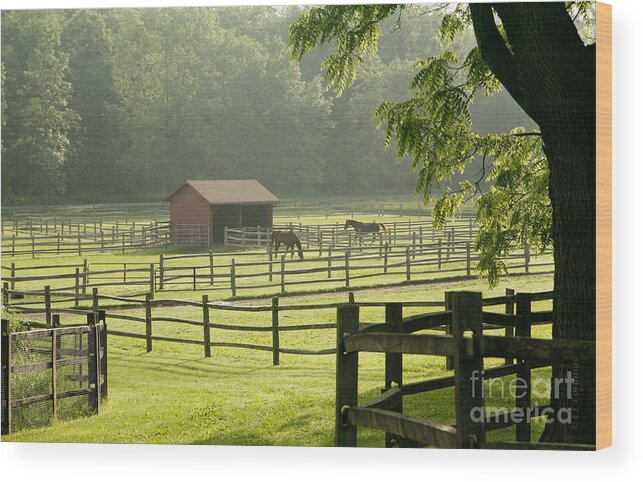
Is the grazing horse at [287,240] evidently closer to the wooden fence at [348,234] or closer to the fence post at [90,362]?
the wooden fence at [348,234]

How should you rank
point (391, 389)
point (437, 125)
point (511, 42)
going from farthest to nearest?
point (437, 125) → point (511, 42) → point (391, 389)

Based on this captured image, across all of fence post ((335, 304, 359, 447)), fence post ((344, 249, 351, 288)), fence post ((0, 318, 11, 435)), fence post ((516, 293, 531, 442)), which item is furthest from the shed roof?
fence post ((516, 293, 531, 442))

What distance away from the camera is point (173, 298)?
8.20 meters

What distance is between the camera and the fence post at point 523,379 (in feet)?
21.7

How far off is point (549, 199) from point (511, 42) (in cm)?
117

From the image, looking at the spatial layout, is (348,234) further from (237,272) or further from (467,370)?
(467,370)

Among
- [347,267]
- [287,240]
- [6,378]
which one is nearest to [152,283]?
[287,240]

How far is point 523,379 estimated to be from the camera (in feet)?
22.1

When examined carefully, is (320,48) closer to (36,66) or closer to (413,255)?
(413,255)

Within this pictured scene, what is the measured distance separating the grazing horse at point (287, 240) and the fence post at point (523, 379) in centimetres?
180

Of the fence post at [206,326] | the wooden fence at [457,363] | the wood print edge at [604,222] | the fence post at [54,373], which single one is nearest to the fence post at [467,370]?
the wooden fence at [457,363]

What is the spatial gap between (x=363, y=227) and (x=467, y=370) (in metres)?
2.70

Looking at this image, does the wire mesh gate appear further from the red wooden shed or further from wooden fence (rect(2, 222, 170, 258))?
the red wooden shed

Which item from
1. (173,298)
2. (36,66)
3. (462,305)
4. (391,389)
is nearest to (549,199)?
(391,389)
